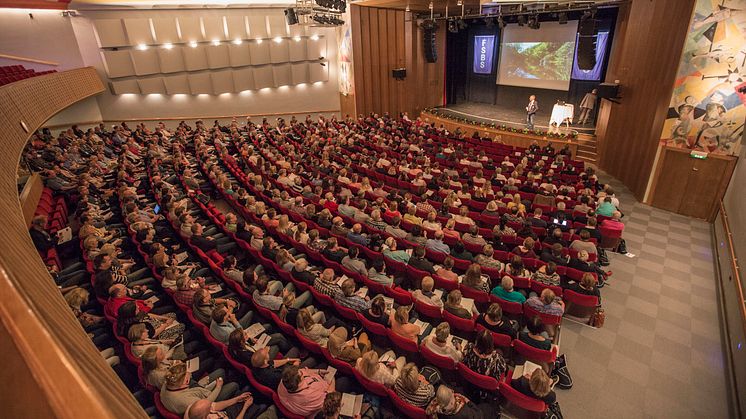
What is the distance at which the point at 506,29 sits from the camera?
58.4 feet

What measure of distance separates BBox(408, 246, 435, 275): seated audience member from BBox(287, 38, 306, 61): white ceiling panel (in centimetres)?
1502

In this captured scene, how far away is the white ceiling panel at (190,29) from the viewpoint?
15477 mm

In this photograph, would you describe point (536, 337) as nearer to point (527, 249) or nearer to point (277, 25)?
point (527, 249)

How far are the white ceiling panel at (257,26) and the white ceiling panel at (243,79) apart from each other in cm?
155

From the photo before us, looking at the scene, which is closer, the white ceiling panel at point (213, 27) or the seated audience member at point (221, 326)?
the seated audience member at point (221, 326)

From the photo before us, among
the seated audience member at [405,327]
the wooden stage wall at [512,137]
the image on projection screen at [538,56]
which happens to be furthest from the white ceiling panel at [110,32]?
the image on projection screen at [538,56]

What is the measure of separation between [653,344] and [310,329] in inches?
185

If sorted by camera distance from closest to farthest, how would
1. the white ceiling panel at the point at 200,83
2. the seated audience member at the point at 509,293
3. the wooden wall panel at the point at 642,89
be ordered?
the seated audience member at the point at 509,293, the wooden wall panel at the point at 642,89, the white ceiling panel at the point at 200,83

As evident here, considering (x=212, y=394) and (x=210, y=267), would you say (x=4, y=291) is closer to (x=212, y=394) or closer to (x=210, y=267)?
(x=212, y=394)

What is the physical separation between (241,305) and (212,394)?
1.66 m

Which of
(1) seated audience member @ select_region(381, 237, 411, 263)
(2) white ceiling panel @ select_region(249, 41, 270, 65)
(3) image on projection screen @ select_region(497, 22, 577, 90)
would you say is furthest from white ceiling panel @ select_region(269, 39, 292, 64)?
(1) seated audience member @ select_region(381, 237, 411, 263)

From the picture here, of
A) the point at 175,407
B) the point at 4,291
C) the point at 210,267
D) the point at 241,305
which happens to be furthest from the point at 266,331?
the point at 4,291

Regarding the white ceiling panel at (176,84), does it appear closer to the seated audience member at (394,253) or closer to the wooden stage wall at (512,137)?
the wooden stage wall at (512,137)

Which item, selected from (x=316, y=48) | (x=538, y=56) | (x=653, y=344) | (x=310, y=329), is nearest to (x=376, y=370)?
(x=310, y=329)
